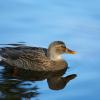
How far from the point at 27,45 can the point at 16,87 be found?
7.81 ft

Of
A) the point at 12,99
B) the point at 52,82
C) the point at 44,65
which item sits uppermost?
the point at 44,65

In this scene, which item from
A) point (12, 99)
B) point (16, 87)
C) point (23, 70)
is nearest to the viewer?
point (12, 99)

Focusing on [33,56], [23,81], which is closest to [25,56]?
[33,56]

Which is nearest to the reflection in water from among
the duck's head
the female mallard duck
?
the female mallard duck

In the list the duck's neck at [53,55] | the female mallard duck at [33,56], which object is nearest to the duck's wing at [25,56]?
the female mallard duck at [33,56]

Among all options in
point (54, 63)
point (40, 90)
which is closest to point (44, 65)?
point (54, 63)

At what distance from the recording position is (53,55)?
42.5ft

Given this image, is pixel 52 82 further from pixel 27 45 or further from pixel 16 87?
pixel 27 45

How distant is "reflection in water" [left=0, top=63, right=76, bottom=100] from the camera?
10523mm

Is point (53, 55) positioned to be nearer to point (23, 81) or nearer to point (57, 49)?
point (57, 49)

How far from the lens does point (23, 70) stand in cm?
1247

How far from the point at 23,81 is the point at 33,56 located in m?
1.43

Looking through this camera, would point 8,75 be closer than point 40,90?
No

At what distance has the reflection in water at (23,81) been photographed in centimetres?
1052
